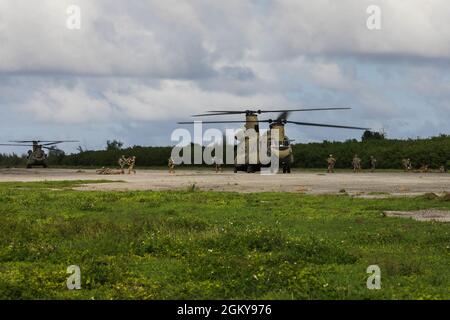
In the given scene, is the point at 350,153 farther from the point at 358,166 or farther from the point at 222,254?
the point at 222,254

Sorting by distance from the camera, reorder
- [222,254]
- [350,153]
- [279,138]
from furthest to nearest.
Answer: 1. [350,153]
2. [279,138]
3. [222,254]

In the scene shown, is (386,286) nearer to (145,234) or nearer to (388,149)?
(145,234)

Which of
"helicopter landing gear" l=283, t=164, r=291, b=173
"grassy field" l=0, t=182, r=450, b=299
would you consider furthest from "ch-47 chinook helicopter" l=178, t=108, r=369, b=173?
"grassy field" l=0, t=182, r=450, b=299

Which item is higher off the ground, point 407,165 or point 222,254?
point 407,165

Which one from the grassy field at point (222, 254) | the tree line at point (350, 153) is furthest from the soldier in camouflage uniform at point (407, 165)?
the grassy field at point (222, 254)

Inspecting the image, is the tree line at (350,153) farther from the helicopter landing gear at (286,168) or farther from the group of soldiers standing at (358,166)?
the helicopter landing gear at (286,168)

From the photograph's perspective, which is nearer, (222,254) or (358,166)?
(222,254)

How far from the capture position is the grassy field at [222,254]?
470 inches

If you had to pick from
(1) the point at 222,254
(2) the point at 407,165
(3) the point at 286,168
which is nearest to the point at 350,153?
(2) the point at 407,165

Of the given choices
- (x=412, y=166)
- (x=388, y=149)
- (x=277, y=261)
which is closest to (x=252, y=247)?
(x=277, y=261)

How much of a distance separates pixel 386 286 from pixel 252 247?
4160 millimetres

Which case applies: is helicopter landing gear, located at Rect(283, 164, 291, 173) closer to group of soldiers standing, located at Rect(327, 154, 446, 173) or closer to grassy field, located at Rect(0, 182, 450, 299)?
group of soldiers standing, located at Rect(327, 154, 446, 173)

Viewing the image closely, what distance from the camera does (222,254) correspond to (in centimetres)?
→ 1494

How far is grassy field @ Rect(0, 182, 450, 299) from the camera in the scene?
11.9 metres
